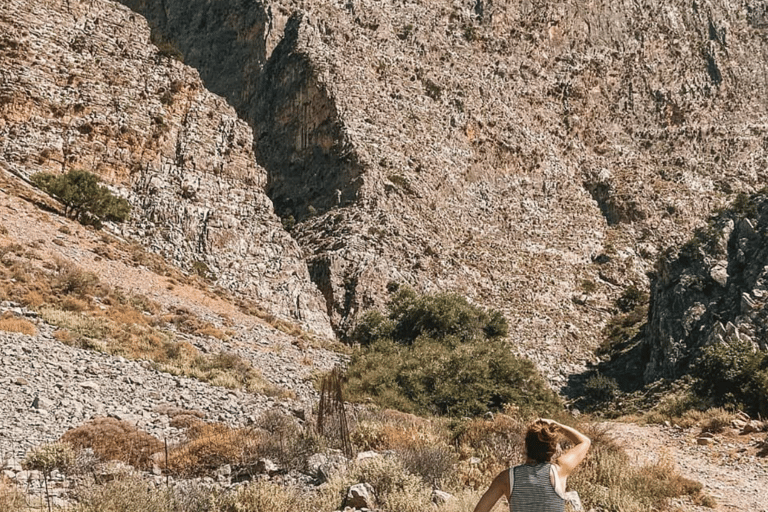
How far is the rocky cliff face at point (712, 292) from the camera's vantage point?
→ 29778 mm

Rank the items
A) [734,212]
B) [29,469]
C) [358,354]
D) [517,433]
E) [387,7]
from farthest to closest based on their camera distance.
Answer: [387,7]
[734,212]
[358,354]
[517,433]
[29,469]

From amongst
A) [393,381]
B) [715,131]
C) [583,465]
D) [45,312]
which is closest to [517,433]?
[583,465]

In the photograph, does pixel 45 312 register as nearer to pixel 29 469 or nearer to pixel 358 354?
pixel 29 469

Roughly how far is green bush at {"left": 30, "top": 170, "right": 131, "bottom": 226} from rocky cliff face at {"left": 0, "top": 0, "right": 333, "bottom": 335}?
123cm

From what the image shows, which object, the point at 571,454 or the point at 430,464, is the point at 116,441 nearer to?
the point at 430,464

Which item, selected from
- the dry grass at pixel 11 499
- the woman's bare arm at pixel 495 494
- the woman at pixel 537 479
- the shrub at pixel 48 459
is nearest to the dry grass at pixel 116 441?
the shrub at pixel 48 459

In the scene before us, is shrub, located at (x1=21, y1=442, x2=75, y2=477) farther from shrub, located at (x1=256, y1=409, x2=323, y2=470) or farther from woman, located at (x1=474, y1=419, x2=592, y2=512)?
woman, located at (x1=474, y1=419, x2=592, y2=512)

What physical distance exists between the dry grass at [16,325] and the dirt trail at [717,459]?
14162 mm

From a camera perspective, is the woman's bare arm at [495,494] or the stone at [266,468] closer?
the woman's bare arm at [495,494]

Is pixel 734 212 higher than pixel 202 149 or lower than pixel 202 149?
higher

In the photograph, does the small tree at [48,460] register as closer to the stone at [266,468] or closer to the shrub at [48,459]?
the shrub at [48,459]

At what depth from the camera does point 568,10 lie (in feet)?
223

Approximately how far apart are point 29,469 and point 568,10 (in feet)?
236

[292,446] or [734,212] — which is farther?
[734,212]
